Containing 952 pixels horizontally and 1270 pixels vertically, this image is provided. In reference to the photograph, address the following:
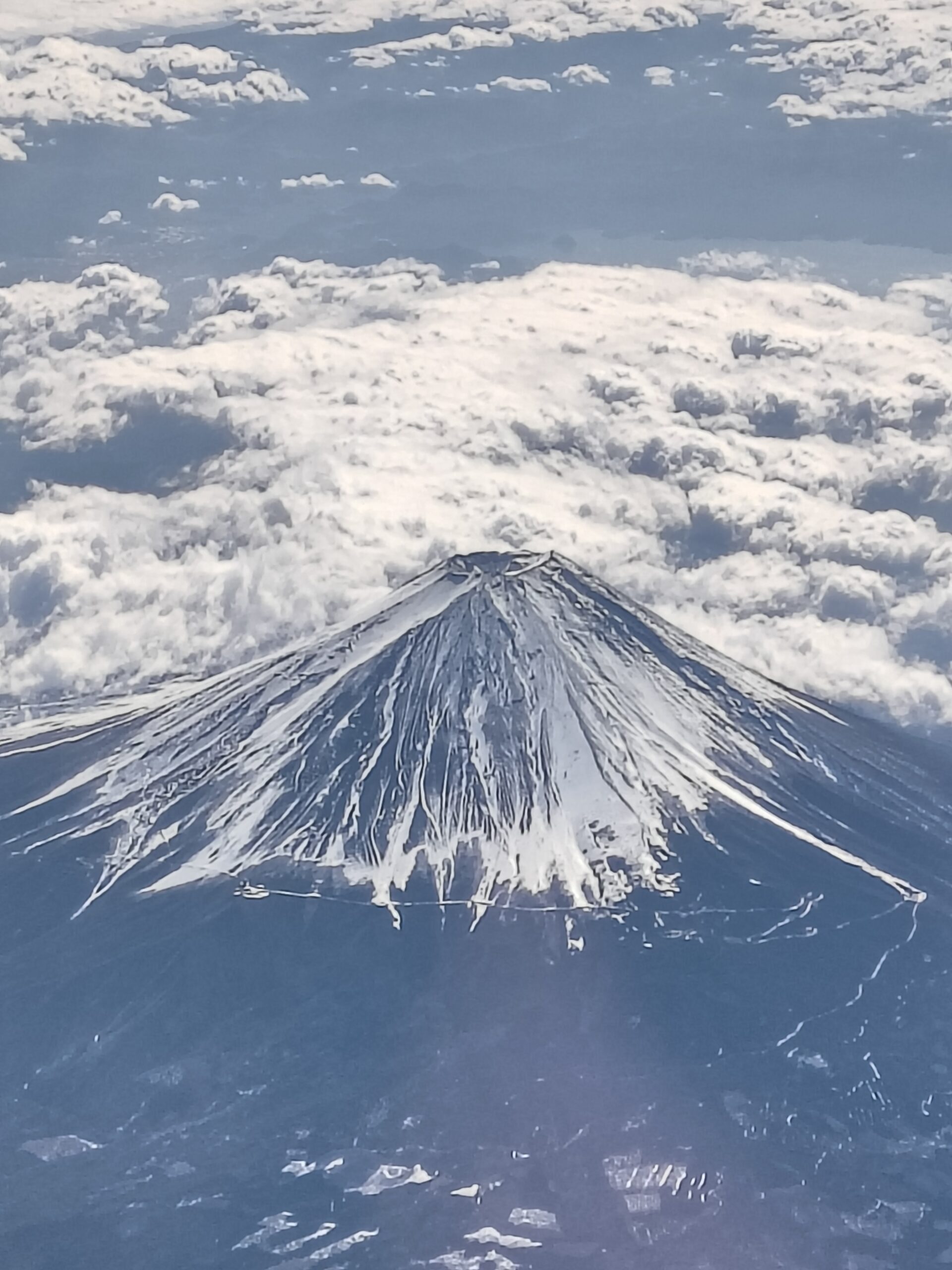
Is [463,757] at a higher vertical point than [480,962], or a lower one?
higher

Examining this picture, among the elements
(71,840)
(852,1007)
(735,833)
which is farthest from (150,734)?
(852,1007)

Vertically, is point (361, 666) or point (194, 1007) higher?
point (361, 666)

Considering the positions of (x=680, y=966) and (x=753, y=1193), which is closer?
(x=753, y=1193)

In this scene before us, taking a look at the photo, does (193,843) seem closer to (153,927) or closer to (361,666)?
(153,927)

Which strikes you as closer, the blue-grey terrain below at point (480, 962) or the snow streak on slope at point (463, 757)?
the blue-grey terrain below at point (480, 962)
